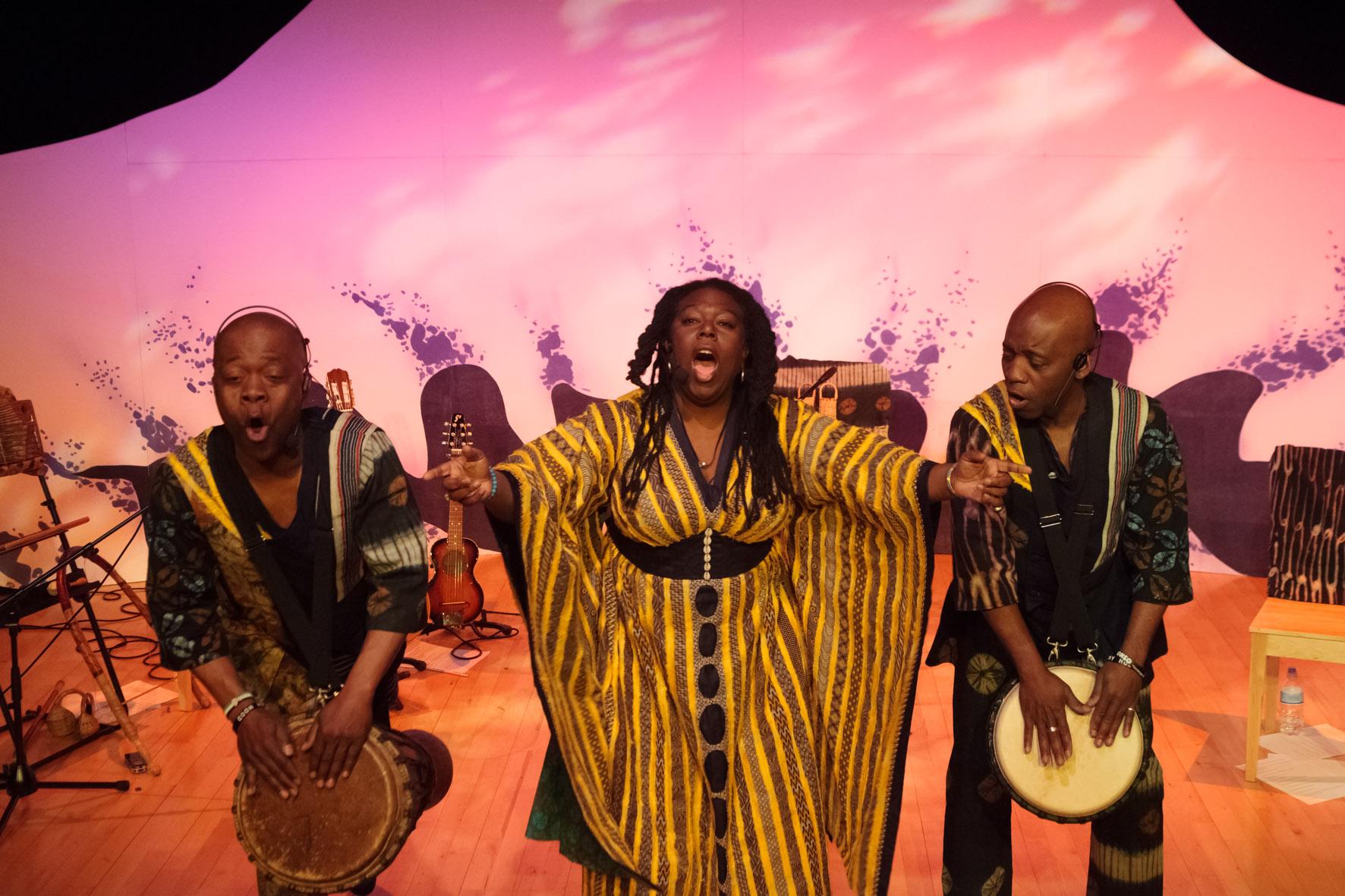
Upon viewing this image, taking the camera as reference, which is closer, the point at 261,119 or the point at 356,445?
the point at 356,445

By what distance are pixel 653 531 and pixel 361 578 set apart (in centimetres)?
70

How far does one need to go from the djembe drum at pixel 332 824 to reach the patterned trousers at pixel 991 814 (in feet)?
4.43

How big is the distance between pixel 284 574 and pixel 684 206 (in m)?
4.22

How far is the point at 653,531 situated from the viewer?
104 inches

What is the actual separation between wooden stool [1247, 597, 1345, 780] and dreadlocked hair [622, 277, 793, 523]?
2155 mm

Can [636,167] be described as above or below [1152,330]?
above

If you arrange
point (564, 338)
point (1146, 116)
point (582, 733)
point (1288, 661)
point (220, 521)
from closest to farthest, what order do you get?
point (220, 521)
point (582, 733)
point (1288, 661)
point (1146, 116)
point (564, 338)

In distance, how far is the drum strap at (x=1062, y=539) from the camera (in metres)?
2.68

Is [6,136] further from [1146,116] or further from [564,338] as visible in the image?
[1146,116]

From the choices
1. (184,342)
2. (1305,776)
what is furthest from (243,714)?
(184,342)

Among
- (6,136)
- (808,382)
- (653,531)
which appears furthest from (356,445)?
(6,136)

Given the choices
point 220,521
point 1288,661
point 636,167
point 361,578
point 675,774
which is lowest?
point 1288,661

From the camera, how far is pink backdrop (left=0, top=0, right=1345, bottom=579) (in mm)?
6133

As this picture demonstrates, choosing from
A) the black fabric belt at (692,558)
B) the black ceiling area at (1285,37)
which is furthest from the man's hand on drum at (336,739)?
the black ceiling area at (1285,37)
